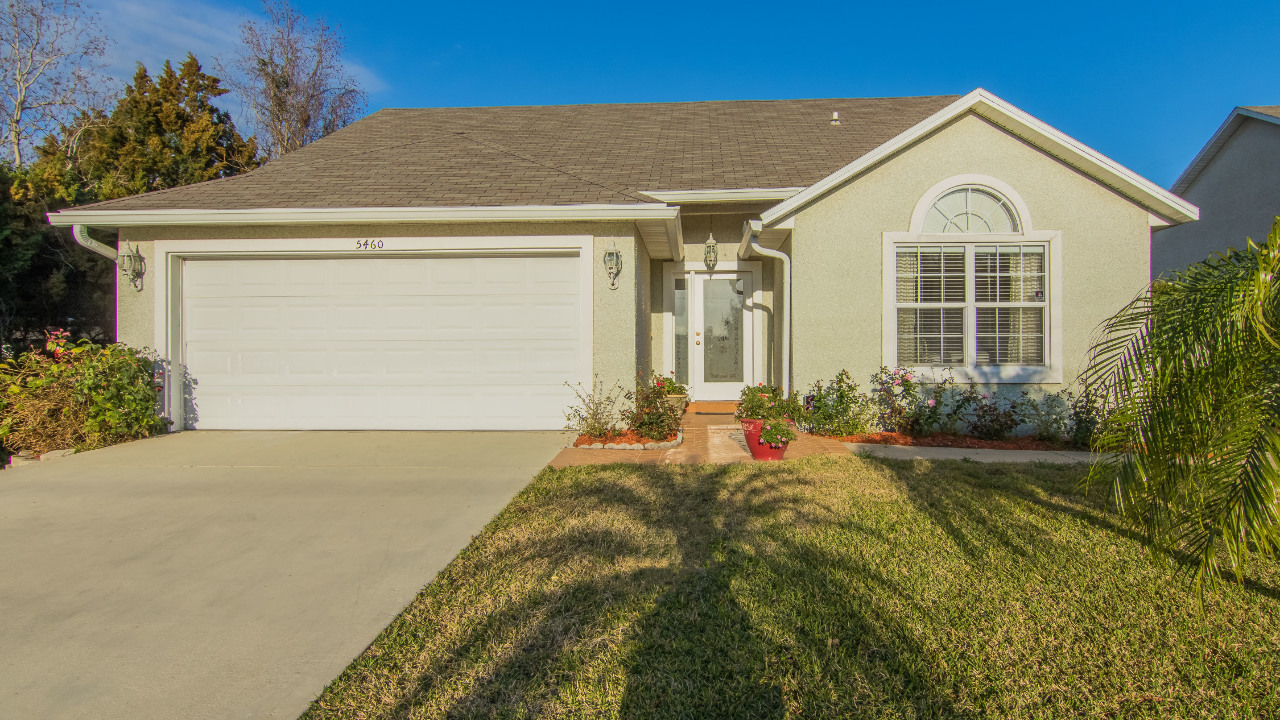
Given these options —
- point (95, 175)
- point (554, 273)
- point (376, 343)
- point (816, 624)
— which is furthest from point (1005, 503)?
point (95, 175)

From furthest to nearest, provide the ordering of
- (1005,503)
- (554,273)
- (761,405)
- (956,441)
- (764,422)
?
(554,273), (956,441), (761,405), (764,422), (1005,503)

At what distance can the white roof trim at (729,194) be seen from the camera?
344 inches

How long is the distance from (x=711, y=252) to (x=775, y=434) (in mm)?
4354

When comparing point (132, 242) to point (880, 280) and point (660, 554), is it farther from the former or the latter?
point (880, 280)

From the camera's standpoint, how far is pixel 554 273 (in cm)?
807

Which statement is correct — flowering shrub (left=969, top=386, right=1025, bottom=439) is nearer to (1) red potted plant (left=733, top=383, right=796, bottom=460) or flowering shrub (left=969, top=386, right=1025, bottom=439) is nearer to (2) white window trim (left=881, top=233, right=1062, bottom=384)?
(2) white window trim (left=881, top=233, right=1062, bottom=384)

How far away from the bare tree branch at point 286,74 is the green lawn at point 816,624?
22.4m

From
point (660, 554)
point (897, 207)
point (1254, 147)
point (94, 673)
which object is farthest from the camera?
point (1254, 147)

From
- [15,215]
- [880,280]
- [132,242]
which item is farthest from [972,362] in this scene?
[15,215]

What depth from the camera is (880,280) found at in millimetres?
7879

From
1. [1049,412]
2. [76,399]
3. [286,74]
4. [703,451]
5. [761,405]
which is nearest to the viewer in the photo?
[703,451]

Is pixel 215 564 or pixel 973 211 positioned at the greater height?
pixel 973 211

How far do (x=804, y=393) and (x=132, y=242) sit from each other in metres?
8.75

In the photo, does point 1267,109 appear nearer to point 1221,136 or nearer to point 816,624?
point 1221,136
